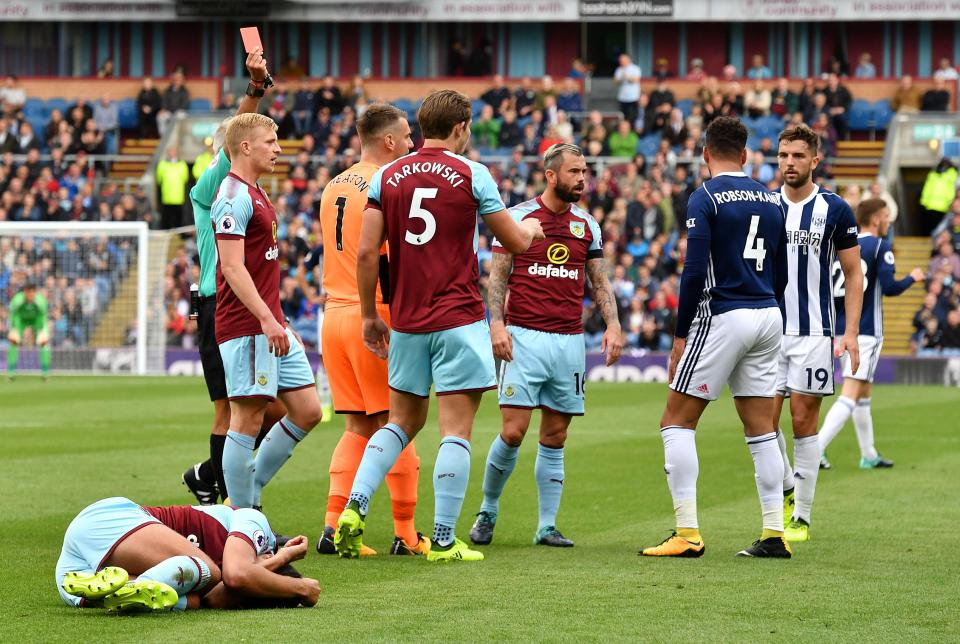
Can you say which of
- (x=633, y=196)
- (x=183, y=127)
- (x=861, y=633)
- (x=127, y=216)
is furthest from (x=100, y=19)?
(x=861, y=633)

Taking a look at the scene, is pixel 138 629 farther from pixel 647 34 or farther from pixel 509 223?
pixel 647 34

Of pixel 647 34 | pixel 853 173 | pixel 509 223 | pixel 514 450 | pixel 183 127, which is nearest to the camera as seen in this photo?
pixel 509 223

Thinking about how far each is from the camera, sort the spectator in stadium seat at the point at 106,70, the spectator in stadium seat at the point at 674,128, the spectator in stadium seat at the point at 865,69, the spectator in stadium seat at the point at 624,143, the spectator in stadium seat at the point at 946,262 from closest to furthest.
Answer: the spectator in stadium seat at the point at 946,262 → the spectator in stadium seat at the point at 674,128 → the spectator in stadium seat at the point at 624,143 → the spectator in stadium seat at the point at 865,69 → the spectator in stadium seat at the point at 106,70

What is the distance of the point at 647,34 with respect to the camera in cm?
3984

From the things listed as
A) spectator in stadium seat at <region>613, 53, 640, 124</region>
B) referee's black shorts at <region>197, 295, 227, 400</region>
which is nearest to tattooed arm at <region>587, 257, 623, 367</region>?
referee's black shorts at <region>197, 295, 227, 400</region>

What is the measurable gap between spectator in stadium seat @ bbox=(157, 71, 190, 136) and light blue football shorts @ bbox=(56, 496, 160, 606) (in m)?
31.4

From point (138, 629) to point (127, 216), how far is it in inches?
1067

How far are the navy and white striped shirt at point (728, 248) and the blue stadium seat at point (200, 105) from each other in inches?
1202

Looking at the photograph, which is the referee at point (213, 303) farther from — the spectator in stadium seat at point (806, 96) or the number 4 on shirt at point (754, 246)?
the spectator in stadium seat at point (806, 96)

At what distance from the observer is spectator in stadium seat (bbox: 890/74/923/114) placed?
1344 inches

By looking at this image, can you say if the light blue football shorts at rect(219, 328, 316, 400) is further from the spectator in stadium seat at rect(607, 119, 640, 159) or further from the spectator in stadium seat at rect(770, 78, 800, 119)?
the spectator in stadium seat at rect(770, 78, 800, 119)

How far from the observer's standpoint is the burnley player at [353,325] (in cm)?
834

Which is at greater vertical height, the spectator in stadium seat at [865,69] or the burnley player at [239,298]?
the spectator in stadium seat at [865,69]

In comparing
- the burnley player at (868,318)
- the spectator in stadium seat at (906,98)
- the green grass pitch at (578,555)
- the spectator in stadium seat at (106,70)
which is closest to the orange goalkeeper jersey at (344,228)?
the green grass pitch at (578,555)
